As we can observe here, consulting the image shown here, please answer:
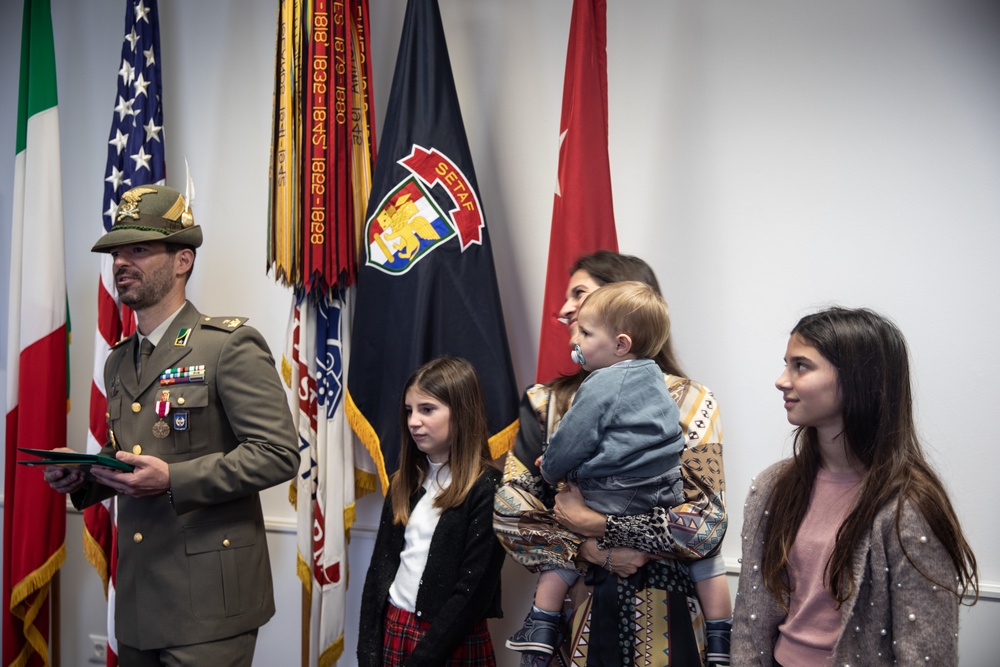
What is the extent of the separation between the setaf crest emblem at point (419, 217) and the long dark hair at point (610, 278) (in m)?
0.62

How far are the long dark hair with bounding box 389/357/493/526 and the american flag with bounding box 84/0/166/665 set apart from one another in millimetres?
1323

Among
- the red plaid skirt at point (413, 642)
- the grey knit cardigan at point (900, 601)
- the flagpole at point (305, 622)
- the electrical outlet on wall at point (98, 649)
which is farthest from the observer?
the electrical outlet on wall at point (98, 649)

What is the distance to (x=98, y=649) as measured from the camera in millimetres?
3598

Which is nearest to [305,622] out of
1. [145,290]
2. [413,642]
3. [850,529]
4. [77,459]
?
[413,642]

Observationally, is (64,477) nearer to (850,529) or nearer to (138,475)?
(138,475)

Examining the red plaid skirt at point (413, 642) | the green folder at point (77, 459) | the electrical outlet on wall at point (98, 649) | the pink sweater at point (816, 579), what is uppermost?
the green folder at point (77, 459)

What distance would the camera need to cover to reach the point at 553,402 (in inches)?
83.6

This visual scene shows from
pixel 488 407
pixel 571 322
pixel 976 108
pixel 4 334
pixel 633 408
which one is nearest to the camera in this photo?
pixel 633 408

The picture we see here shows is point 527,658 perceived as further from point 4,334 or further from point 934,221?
point 4,334

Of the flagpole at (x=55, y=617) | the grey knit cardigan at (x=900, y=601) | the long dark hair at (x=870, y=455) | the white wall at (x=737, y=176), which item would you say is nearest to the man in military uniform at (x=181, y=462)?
the white wall at (x=737, y=176)

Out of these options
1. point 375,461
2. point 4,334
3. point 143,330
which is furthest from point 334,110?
point 4,334

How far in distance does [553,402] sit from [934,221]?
139cm

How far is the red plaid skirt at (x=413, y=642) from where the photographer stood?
2262mm

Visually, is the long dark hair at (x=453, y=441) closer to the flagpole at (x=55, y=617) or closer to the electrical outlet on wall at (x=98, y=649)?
the flagpole at (x=55, y=617)
